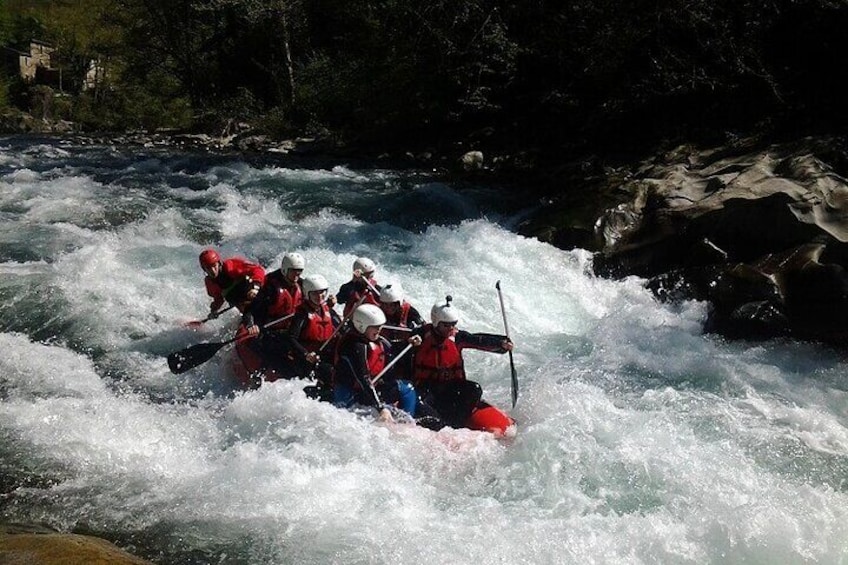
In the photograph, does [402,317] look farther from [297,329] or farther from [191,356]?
[191,356]

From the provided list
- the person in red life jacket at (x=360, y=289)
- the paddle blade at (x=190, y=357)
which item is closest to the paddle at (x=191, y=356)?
the paddle blade at (x=190, y=357)

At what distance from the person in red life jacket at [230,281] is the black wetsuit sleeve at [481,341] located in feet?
7.57

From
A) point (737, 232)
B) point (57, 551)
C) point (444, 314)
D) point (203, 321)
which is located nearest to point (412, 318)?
point (444, 314)

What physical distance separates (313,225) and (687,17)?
6.66 m

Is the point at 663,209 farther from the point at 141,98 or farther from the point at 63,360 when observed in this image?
the point at 141,98

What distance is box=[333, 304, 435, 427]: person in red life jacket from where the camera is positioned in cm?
560

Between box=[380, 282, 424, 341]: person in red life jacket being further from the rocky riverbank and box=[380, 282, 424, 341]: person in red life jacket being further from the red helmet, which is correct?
the rocky riverbank

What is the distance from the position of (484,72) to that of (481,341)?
10831mm

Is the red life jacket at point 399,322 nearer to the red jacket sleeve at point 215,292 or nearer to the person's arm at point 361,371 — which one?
the person's arm at point 361,371

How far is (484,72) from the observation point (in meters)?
15.6

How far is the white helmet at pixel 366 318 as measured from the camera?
5.61 meters

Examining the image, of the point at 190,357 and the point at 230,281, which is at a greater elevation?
the point at 230,281

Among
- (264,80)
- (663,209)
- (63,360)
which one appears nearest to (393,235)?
(663,209)

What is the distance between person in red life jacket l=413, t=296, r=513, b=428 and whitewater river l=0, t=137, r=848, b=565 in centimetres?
40
